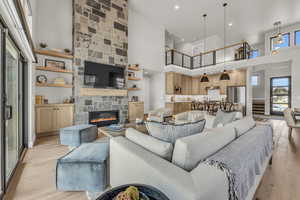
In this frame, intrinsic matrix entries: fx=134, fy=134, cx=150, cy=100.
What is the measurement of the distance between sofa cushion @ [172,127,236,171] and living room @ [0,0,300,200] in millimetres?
11

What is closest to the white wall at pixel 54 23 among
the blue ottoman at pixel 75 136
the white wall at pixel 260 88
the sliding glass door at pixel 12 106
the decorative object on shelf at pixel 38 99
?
the decorative object on shelf at pixel 38 99

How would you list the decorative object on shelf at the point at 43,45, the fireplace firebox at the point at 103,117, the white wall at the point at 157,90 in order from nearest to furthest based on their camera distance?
the decorative object on shelf at the point at 43,45, the fireplace firebox at the point at 103,117, the white wall at the point at 157,90

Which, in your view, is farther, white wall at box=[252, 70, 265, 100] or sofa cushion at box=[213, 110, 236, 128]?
white wall at box=[252, 70, 265, 100]

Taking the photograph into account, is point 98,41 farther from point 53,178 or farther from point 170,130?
point 170,130

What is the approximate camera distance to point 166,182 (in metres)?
0.82

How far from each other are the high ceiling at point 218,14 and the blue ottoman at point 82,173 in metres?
6.37

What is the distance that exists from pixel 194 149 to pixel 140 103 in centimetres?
517

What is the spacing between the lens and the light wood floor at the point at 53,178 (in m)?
1.58

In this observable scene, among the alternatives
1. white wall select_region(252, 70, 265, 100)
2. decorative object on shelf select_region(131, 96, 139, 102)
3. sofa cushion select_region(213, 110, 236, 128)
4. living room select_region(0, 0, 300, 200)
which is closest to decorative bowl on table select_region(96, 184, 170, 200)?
living room select_region(0, 0, 300, 200)

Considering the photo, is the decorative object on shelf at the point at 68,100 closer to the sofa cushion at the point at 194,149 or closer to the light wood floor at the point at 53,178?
the light wood floor at the point at 53,178

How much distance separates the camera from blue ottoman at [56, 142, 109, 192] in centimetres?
158

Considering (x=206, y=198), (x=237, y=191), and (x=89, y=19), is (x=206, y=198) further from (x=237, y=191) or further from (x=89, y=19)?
(x=89, y=19)

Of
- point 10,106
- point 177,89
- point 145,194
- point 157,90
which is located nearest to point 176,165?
point 145,194

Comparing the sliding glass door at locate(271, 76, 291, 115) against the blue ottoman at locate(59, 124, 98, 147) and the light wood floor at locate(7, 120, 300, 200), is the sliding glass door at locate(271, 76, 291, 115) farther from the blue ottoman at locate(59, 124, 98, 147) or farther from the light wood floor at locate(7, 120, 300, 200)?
the blue ottoman at locate(59, 124, 98, 147)
